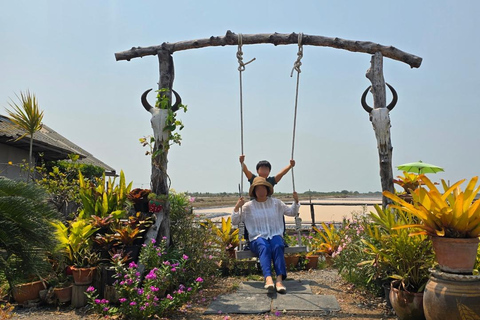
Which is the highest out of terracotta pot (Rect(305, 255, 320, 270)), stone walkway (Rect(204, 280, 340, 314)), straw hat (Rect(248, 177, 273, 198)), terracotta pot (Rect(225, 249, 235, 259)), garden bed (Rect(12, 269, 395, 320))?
straw hat (Rect(248, 177, 273, 198))

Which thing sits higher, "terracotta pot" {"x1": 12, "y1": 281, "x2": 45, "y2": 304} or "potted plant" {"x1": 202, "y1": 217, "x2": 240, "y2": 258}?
"potted plant" {"x1": 202, "y1": 217, "x2": 240, "y2": 258}

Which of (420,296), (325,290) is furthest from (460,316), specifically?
(325,290)

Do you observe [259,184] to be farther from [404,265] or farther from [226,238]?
[404,265]

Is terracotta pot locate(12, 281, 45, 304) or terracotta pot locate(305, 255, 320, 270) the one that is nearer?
terracotta pot locate(12, 281, 45, 304)

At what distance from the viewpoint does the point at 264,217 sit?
5.20 metres

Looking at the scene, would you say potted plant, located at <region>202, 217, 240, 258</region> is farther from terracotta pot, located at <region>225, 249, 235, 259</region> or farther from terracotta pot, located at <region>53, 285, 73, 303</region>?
terracotta pot, located at <region>53, 285, 73, 303</region>

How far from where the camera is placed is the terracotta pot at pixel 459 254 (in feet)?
9.94

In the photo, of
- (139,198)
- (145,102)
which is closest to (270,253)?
(139,198)

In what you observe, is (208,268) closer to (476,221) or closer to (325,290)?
(325,290)

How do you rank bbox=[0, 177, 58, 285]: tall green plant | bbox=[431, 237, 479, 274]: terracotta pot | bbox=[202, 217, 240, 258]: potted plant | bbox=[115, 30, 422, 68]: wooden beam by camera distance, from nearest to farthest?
bbox=[0, 177, 58, 285]: tall green plant
bbox=[431, 237, 479, 274]: terracotta pot
bbox=[115, 30, 422, 68]: wooden beam
bbox=[202, 217, 240, 258]: potted plant

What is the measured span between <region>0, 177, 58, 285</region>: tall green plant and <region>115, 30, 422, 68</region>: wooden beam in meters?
3.10

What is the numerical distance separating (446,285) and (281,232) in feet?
7.92

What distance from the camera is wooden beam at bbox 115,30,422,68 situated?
5314 millimetres

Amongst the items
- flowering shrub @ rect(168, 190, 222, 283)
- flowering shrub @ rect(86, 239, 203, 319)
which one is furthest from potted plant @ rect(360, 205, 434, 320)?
flowering shrub @ rect(168, 190, 222, 283)
